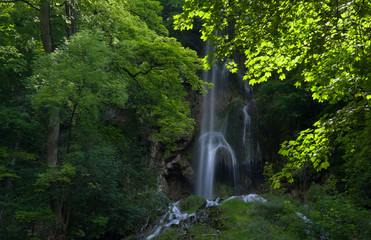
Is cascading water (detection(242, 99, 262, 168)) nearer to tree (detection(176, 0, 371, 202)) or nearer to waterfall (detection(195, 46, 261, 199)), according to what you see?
waterfall (detection(195, 46, 261, 199))

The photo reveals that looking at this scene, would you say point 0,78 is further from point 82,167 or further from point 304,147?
point 304,147

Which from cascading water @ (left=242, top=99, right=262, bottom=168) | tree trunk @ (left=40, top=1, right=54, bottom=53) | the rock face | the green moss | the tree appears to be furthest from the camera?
cascading water @ (left=242, top=99, right=262, bottom=168)

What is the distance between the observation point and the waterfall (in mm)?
21328

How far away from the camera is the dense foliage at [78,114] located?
28.1 ft

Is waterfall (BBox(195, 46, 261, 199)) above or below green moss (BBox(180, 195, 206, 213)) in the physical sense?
above

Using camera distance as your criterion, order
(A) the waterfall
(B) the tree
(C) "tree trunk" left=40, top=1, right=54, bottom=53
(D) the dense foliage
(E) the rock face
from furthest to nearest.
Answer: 1. (A) the waterfall
2. (E) the rock face
3. (C) "tree trunk" left=40, top=1, right=54, bottom=53
4. (D) the dense foliage
5. (B) the tree

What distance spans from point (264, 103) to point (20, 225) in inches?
742

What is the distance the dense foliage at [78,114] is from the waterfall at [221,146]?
26.3 feet

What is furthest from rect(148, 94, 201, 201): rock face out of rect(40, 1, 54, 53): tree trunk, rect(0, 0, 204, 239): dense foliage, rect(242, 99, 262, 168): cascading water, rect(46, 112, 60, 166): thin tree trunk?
rect(40, 1, 54, 53): tree trunk

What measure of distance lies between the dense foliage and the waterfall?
8012 mm

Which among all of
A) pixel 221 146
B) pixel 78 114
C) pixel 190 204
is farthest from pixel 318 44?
pixel 221 146

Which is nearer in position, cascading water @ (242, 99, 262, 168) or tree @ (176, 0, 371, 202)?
tree @ (176, 0, 371, 202)

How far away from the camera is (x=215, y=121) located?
24.2m

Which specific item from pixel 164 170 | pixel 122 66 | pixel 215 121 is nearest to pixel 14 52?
pixel 122 66
